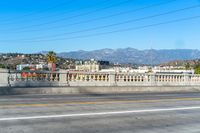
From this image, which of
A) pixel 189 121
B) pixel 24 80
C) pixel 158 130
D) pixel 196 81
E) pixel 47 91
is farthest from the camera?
pixel 196 81

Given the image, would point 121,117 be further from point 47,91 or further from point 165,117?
point 47,91

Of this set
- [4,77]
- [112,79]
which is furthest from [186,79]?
[4,77]

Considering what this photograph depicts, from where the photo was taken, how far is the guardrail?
90.2ft

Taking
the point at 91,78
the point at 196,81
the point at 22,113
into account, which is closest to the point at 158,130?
the point at 22,113

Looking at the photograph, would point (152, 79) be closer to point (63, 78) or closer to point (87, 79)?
point (87, 79)

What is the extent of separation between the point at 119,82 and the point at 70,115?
19083mm

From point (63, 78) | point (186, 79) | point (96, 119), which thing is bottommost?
point (96, 119)

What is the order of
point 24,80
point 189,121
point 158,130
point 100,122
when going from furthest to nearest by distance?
point 24,80
point 189,121
point 100,122
point 158,130

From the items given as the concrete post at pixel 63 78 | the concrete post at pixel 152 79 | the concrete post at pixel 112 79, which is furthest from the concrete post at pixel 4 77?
the concrete post at pixel 152 79

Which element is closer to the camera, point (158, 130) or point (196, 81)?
point (158, 130)

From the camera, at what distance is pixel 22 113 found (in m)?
13.8

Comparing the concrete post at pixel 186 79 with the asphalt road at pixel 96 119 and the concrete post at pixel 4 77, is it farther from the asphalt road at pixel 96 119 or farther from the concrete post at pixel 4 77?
the asphalt road at pixel 96 119

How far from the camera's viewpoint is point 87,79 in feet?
103

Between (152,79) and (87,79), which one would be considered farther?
(152,79)
